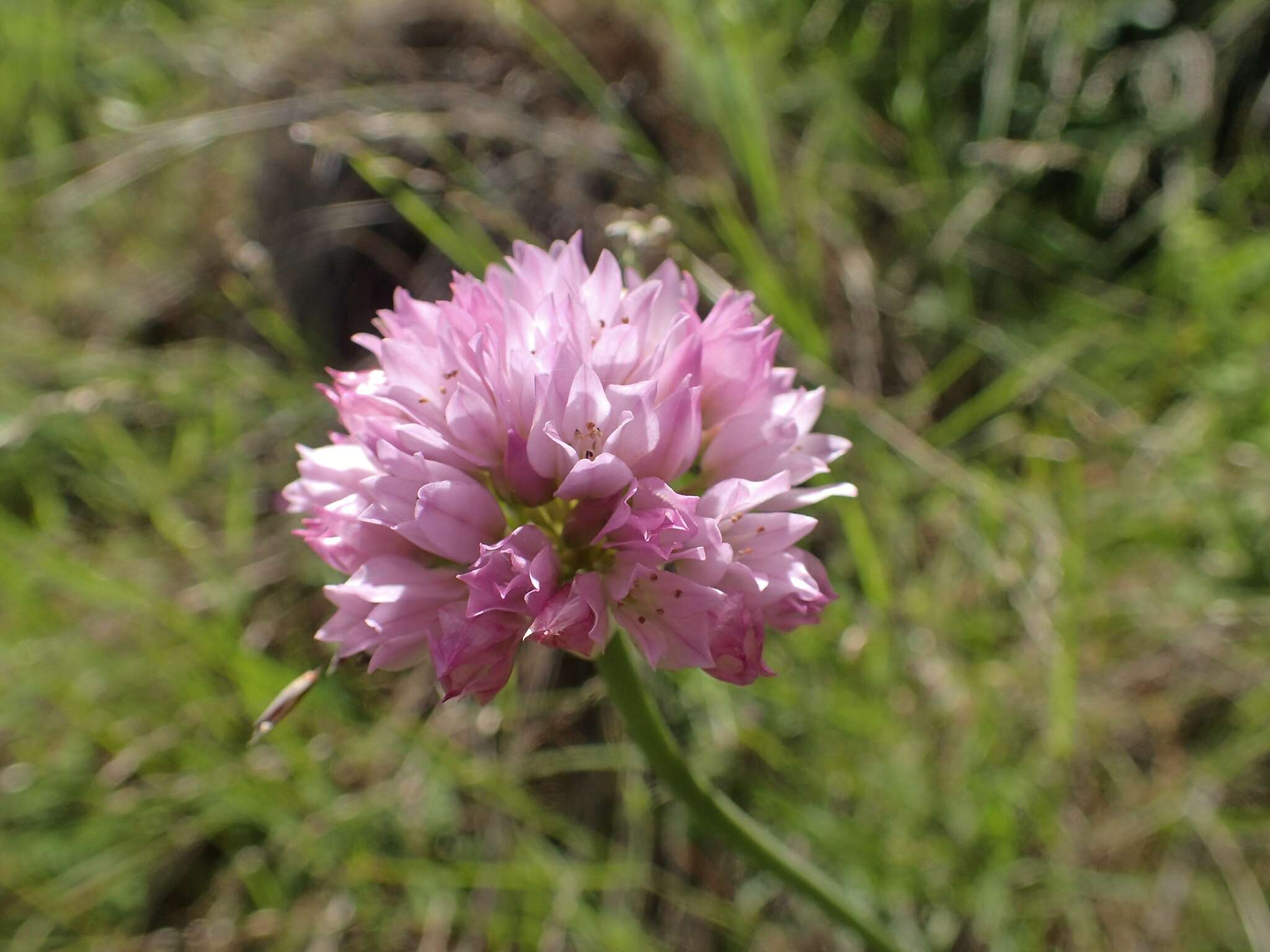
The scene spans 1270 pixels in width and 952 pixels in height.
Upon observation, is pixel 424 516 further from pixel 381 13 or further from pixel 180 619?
pixel 381 13

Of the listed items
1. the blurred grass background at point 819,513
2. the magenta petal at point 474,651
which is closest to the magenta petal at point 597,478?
the magenta petal at point 474,651

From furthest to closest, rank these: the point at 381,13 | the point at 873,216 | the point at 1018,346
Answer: the point at 381,13 → the point at 873,216 → the point at 1018,346

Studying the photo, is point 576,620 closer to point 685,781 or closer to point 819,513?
point 685,781

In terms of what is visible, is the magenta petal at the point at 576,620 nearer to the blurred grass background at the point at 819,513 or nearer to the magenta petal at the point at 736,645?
the magenta petal at the point at 736,645

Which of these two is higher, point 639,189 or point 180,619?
point 639,189

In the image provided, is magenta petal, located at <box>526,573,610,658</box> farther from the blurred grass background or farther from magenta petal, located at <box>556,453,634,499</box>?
the blurred grass background

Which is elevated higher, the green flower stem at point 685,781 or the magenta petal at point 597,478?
the magenta petal at point 597,478

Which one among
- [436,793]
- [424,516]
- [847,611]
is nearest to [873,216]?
[847,611]
